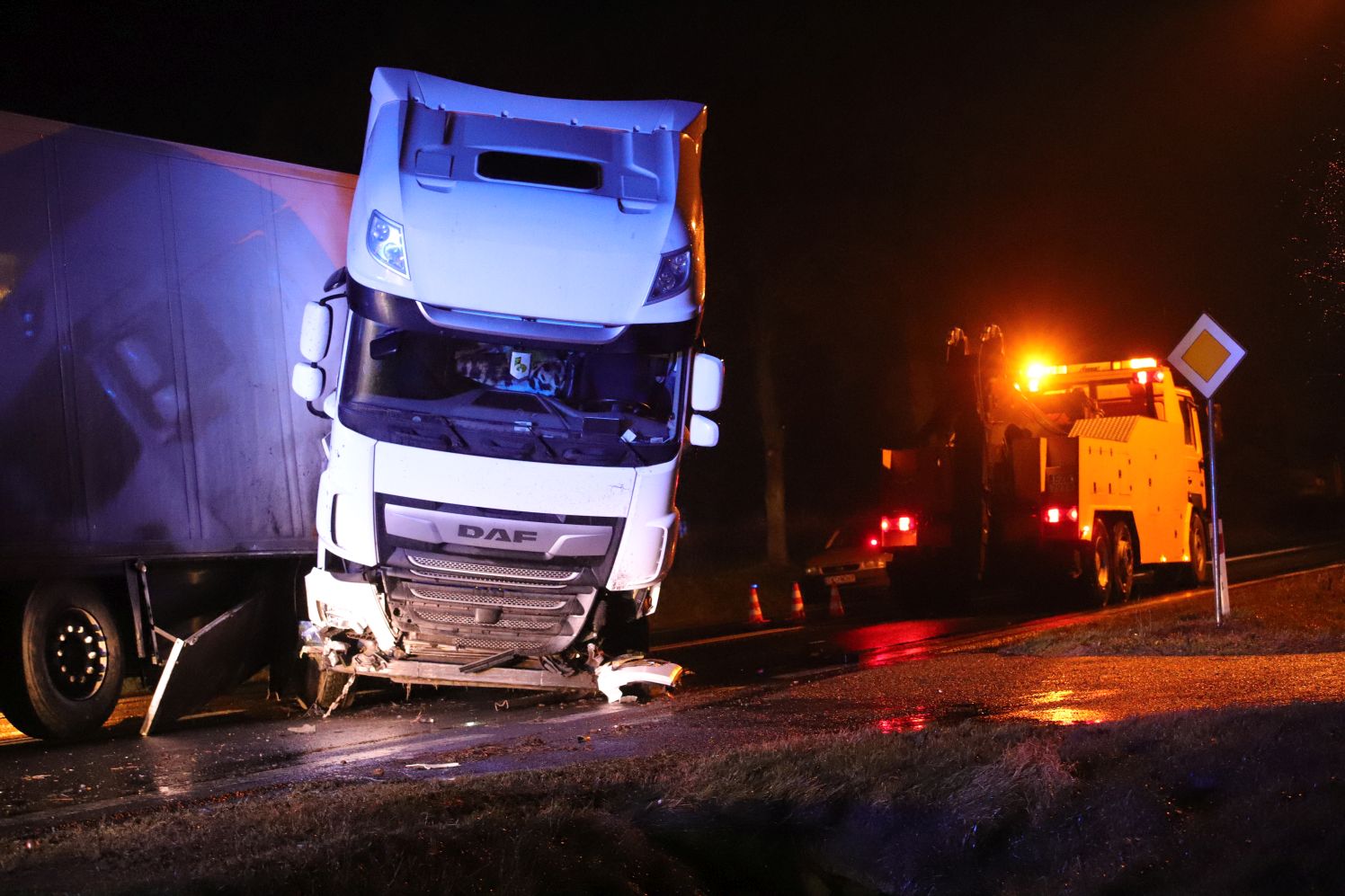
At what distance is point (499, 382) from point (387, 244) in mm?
1045

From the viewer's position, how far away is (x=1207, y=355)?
43.8ft

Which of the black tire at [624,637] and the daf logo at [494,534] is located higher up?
the daf logo at [494,534]

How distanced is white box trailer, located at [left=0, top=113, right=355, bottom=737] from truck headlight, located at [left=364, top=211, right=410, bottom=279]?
6.77 ft

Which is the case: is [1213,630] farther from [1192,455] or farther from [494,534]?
[1192,455]

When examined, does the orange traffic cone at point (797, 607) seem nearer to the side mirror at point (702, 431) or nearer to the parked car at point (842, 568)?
the parked car at point (842, 568)

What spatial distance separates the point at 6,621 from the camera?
9.14 metres

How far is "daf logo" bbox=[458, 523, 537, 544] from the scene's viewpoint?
857 cm

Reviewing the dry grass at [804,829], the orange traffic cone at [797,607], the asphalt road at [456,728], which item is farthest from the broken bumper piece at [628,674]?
the orange traffic cone at [797,607]

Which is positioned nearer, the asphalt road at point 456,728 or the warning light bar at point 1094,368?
the asphalt road at point 456,728

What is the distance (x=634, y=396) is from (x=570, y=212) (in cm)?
117

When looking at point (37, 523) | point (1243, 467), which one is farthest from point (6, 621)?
point (1243, 467)

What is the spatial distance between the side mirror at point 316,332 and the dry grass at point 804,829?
9.80 feet

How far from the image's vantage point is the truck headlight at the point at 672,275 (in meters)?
8.92

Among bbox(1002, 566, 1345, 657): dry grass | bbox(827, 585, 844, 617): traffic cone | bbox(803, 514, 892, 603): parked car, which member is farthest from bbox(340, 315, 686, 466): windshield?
bbox(803, 514, 892, 603): parked car
